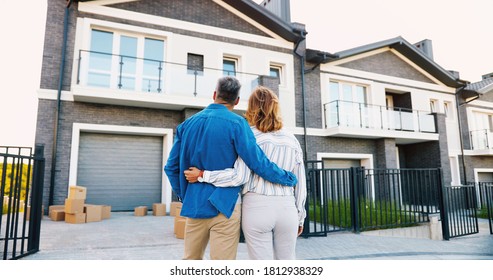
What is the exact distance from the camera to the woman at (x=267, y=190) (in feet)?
5.21

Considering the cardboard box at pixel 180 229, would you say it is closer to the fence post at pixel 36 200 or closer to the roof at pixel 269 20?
Answer: the fence post at pixel 36 200

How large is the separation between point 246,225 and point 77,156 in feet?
23.8

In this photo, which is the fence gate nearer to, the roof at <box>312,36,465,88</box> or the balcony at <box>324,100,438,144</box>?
the balcony at <box>324,100,438,144</box>

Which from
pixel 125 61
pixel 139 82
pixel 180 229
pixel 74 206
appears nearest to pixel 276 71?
pixel 139 82

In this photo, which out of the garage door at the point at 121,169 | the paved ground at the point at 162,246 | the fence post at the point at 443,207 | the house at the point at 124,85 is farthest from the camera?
the garage door at the point at 121,169

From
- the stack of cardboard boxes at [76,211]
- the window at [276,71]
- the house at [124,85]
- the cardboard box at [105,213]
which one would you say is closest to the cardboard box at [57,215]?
the stack of cardboard boxes at [76,211]

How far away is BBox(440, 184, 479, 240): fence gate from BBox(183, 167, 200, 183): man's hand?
19.4 feet

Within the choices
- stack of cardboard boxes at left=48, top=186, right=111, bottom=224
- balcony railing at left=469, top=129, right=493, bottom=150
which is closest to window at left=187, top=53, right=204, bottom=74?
stack of cardboard boxes at left=48, top=186, right=111, bottom=224

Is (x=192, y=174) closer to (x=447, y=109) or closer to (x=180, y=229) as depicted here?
(x=180, y=229)

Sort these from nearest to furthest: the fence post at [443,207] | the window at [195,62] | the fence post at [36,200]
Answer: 1. the fence post at [36,200]
2. the fence post at [443,207]
3. the window at [195,62]

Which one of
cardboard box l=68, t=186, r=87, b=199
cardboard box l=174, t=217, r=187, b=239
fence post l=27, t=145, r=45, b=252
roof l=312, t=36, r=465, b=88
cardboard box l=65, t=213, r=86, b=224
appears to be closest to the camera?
fence post l=27, t=145, r=45, b=252

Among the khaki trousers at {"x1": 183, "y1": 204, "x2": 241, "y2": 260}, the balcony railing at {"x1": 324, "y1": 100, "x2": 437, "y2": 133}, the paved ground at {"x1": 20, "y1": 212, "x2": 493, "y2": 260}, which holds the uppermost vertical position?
the balcony railing at {"x1": 324, "y1": 100, "x2": 437, "y2": 133}

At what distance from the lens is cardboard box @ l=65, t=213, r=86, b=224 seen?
5.96 metres

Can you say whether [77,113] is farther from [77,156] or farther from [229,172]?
[229,172]
